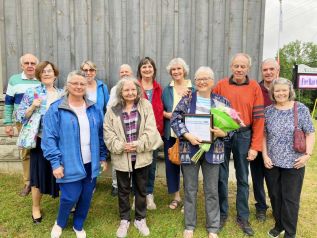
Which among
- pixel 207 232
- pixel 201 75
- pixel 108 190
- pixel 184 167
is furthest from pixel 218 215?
pixel 108 190

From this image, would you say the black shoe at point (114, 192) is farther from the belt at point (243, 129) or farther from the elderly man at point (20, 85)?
the belt at point (243, 129)

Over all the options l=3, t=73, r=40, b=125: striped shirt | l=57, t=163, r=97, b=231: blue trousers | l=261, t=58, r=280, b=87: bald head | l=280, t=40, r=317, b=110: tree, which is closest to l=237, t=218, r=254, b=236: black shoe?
l=261, t=58, r=280, b=87: bald head

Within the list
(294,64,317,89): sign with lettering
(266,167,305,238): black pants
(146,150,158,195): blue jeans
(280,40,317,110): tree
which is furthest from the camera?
(280,40,317,110): tree

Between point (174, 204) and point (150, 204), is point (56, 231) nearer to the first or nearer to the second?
point (150, 204)

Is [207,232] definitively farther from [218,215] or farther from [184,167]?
[184,167]

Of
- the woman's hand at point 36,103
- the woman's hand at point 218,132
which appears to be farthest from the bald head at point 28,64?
the woman's hand at point 218,132

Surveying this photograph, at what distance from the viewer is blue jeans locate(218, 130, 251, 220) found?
3467 millimetres

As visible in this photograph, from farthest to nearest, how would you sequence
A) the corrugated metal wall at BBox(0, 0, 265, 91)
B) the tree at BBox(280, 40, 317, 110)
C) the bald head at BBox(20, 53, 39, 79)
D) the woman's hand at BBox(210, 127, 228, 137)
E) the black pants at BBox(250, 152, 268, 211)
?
the tree at BBox(280, 40, 317, 110), the corrugated metal wall at BBox(0, 0, 265, 91), the bald head at BBox(20, 53, 39, 79), the black pants at BBox(250, 152, 268, 211), the woman's hand at BBox(210, 127, 228, 137)

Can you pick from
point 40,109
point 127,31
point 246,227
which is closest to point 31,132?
point 40,109

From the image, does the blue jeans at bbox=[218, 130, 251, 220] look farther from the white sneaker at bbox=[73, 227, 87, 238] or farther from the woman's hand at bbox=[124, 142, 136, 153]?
the white sneaker at bbox=[73, 227, 87, 238]

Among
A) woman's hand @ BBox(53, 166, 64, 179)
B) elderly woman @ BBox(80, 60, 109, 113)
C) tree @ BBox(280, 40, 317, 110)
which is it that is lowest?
woman's hand @ BBox(53, 166, 64, 179)

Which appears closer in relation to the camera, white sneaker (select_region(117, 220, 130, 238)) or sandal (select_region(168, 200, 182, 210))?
white sneaker (select_region(117, 220, 130, 238))

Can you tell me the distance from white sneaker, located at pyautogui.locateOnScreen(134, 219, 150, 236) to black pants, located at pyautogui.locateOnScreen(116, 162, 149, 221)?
1.8 inches

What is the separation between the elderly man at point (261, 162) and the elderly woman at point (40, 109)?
2.38 meters
